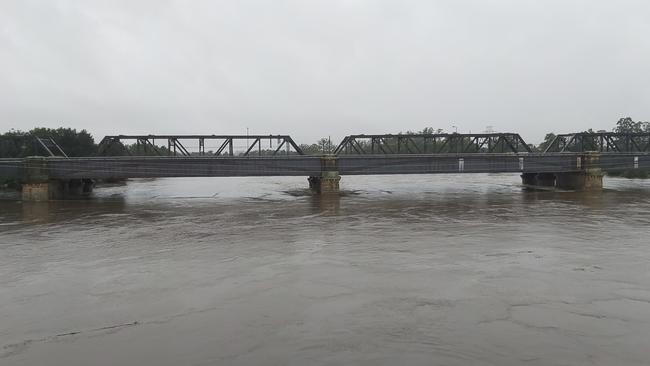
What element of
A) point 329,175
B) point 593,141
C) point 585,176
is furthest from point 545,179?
point 329,175

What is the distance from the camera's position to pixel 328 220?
79.2ft

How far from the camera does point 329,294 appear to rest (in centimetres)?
1062

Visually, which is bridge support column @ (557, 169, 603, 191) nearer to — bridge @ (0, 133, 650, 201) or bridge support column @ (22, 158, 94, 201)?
bridge @ (0, 133, 650, 201)

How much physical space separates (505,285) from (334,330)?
5.05 meters

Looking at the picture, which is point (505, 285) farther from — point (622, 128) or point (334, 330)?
point (622, 128)

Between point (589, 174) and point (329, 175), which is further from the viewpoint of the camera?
point (589, 174)

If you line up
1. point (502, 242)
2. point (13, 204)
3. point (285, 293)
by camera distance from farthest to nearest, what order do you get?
point (13, 204)
point (502, 242)
point (285, 293)

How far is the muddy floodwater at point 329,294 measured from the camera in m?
7.50

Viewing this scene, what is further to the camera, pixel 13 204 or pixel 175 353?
pixel 13 204

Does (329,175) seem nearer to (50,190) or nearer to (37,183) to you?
(50,190)

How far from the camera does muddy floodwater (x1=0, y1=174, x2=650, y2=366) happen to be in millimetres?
7496

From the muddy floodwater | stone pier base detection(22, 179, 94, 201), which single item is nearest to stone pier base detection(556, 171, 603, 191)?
the muddy floodwater

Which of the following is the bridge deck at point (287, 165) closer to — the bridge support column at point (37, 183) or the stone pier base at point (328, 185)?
the bridge support column at point (37, 183)

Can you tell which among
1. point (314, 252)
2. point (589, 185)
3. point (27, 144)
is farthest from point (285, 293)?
point (27, 144)
